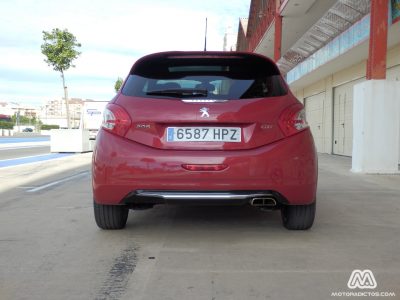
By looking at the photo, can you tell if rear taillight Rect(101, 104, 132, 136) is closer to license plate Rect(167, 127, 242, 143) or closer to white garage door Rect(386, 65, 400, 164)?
license plate Rect(167, 127, 242, 143)

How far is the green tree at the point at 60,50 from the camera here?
23.8 m

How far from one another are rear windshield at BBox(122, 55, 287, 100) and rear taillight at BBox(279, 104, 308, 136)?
8.0 inches

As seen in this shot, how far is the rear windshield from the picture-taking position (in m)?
4.12

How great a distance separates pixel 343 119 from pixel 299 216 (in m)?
13.6

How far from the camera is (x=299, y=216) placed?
14.5ft

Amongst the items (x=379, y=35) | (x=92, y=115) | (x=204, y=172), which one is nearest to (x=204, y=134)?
(x=204, y=172)

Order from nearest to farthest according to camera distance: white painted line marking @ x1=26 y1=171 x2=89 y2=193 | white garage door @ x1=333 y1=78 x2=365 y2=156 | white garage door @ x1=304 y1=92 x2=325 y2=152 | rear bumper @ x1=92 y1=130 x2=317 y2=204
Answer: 1. rear bumper @ x1=92 y1=130 x2=317 y2=204
2. white painted line marking @ x1=26 y1=171 x2=89 y2=193
3. white garage door @ x1=333 y1=78 x2=365 y2=156
4. white garage door @ x1=304 y1=92 x2=325 y2=152

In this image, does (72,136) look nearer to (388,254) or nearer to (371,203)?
(371,203)

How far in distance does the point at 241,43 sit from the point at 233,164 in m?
44.3

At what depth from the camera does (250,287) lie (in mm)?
3061

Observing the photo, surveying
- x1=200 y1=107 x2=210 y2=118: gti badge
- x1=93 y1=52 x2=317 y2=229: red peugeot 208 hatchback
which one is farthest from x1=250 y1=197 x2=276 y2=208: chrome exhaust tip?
x1=200 y1=107 x2=210 y2=118: gti badge

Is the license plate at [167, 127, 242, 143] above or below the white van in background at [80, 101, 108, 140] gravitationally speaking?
below

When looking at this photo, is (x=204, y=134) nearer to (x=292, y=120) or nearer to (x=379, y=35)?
(x=292, y=120)

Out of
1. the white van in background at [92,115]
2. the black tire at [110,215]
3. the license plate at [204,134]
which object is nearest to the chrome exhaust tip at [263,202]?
the license plate at [204,134]
